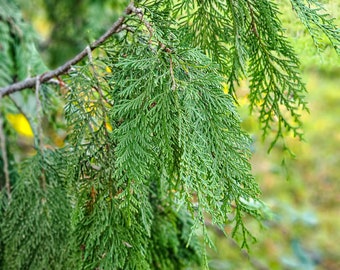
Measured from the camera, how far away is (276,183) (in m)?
4.17

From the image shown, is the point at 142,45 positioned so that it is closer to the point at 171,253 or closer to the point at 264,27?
the point at 264,27

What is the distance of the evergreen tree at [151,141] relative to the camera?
74 centimetres

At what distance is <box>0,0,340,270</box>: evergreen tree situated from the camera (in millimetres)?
744

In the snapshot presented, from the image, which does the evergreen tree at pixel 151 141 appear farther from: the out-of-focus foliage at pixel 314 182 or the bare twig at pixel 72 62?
the out-of-focus foliage at pixel 314 182

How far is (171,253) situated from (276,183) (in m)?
3.08

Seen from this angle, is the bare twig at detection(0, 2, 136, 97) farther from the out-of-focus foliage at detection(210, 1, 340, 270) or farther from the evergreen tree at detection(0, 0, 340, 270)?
the out-of-focus foliage at detection(210, 1, 340, 270)

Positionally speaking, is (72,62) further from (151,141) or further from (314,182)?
(314,182)

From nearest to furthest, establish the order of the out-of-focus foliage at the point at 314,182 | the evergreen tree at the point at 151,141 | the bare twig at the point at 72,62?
the evergreen tree at the point at 151,141 < the bare twig at the point at 72,62 < the out-of-focus foliage at the point at 314,182

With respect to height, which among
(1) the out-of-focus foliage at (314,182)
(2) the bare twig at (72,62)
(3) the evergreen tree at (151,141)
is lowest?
(3) the evergreen tree at (151,141)

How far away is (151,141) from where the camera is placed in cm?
76

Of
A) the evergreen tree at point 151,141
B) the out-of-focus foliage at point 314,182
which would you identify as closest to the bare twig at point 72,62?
the evergreen tree at point 151,141

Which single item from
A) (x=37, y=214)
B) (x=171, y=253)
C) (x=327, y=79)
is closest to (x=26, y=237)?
(x=37, y=214)

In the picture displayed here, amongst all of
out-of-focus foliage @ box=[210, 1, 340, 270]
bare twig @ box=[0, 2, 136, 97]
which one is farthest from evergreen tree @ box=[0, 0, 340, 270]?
out-of-focus foliage @ box=[210, 1, 340, 270]

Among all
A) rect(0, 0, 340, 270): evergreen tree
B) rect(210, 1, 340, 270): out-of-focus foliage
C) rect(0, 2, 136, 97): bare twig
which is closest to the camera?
rect(0, 0, 340, 270): evergreen tree
